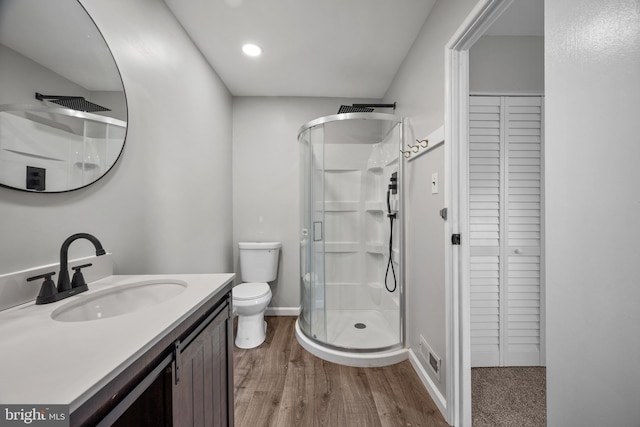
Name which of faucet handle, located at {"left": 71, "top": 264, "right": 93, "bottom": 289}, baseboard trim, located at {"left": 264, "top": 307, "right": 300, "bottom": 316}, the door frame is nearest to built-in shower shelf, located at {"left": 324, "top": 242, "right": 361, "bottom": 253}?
baseboard trim, located at {"left": 264, "top": 307, "right": 300, "bottom": 316}

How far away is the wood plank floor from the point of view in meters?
1.41

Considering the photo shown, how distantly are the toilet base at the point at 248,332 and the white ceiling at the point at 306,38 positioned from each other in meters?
2.22

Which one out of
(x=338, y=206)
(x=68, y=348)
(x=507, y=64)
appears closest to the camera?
(x=68, y=348)

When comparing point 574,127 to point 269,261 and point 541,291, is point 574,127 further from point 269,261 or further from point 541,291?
point 269,261

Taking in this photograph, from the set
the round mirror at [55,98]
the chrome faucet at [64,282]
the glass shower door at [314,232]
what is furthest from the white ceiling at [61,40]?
the glass shower door at [314,232]

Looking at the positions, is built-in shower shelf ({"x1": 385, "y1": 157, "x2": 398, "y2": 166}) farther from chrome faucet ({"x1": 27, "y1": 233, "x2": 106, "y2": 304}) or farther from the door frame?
chrome faucet ({"x1": 27, "y1": 233, "x2": 106, "y2": 304})

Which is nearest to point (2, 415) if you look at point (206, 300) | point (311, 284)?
point (206, 300)

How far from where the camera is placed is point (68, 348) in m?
0.55

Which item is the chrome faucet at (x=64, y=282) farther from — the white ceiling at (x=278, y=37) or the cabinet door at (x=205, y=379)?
the white ceiling at (x=278, y=37)

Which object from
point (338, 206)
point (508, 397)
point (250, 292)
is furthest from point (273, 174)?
point (508, 397)

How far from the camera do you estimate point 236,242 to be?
2.82 m

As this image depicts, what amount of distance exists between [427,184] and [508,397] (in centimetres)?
144

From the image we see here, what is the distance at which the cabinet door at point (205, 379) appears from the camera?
2.46 ft

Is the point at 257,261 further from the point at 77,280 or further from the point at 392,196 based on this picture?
the point at 77,280
